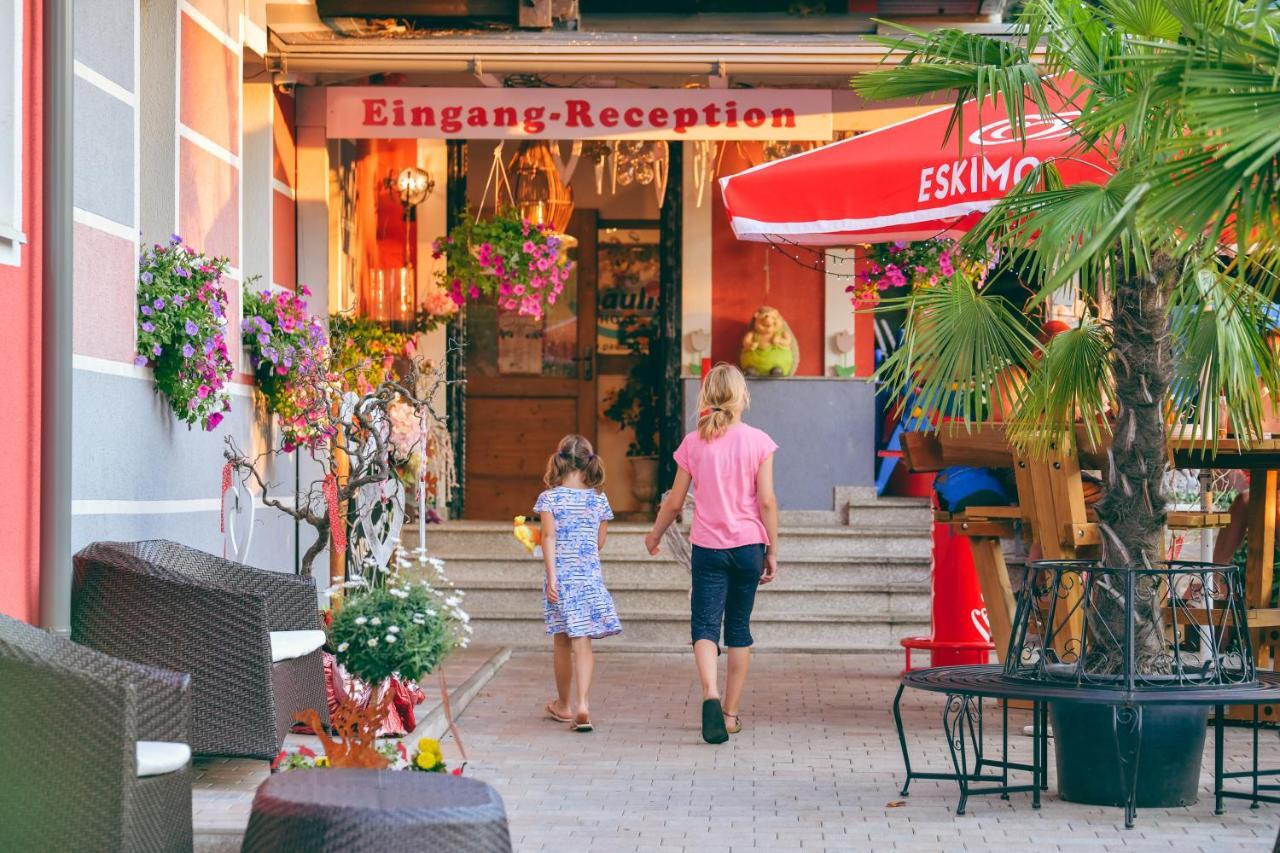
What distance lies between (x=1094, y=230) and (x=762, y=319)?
6.11 m

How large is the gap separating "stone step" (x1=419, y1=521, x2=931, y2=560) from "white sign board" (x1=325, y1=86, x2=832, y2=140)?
112 inches

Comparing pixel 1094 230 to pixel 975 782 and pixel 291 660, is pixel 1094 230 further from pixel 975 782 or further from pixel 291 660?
pixel 291 660

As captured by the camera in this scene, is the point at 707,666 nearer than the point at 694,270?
Yes

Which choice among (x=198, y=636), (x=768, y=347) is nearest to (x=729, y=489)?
(x=198, y=636)

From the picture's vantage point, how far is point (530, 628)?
34.7 feet

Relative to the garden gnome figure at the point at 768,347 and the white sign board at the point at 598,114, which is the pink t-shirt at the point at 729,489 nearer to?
the white sign board at the point at 598,114

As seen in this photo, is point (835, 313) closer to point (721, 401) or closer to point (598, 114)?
point (598, 114)

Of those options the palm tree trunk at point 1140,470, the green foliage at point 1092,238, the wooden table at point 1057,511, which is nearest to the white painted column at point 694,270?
the wooden table at point 1057,511

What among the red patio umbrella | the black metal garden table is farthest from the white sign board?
the black metal garden table

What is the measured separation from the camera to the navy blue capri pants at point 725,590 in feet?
24.7

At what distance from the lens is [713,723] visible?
7.19 meters

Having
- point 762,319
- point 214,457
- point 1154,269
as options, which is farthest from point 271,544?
point 1154,269

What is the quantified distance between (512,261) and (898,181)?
4.04 meters

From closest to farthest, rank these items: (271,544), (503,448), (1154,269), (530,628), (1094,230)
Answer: (1094,230)
(1154,269)
(271,544)
(530,628)
(503,448)
